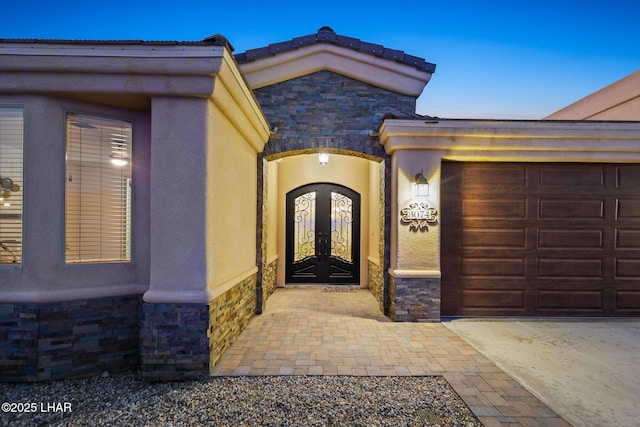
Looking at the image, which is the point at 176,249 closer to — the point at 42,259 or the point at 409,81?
the point at 42,259

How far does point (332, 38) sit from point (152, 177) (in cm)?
451

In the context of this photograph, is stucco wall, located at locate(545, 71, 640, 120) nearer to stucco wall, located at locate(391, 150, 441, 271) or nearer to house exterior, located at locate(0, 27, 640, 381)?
house exterior, located at locate(0, 27, 640, 381)

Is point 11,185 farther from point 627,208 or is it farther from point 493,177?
point 627,208

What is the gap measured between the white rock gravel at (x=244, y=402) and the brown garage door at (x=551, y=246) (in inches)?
115

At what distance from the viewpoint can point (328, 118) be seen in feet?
19.8

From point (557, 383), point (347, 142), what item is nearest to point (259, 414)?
point (557, 383)

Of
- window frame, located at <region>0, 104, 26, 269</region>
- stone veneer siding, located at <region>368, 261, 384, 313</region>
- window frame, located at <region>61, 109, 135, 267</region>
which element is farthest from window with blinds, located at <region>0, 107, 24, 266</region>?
stone veneer siding, located at <region>368, 261, 384, 313</region>

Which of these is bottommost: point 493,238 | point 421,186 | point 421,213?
point 493,238

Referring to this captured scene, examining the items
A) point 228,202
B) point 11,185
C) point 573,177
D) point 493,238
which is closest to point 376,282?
point 493,238

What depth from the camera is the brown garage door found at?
5.70 m

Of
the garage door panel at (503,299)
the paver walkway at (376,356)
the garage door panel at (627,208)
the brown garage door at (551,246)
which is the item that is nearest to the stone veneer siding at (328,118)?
the paver walkway at (376,356)

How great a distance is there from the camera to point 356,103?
239 inches

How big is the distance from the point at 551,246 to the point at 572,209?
0.80 m

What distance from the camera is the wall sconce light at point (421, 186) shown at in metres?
5.40
